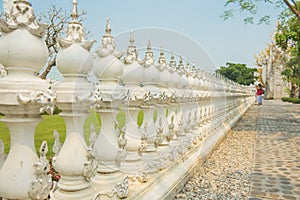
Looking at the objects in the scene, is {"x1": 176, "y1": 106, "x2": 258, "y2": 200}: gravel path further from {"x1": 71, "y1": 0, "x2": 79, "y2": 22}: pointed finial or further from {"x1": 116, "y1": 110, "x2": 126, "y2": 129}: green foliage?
{"x1": 71, "y1": 0, "x2": 79, "y2": 22}: pointed finial

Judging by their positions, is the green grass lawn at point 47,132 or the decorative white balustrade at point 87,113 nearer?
the decorative white balustrade at point 87,113

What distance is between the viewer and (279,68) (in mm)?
53000

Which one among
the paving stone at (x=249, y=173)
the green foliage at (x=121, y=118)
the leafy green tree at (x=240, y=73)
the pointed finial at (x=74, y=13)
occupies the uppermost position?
the leafy green tree at (x=240, y=73)

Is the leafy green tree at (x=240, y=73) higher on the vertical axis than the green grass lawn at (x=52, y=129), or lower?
higher

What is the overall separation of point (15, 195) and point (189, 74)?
3.56 meters

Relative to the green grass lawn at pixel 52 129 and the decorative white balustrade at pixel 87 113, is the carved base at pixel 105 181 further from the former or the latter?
the green grass lawn at pixel 52 129

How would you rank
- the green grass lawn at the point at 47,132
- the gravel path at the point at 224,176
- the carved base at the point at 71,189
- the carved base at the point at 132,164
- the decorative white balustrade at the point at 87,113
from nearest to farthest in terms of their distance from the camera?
the decorative white balustrade at the point at 87,113, the carved base at the point at 71,189, the green grass lawn at the point at 47,132, the carved base at the point at 132,164, the gravel path at the point at 224,176

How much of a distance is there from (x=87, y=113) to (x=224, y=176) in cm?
288

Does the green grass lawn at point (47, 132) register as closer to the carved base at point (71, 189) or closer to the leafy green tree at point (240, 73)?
the carved base at point (71, 189)

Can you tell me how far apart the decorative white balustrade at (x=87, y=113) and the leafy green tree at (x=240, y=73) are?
221 ft

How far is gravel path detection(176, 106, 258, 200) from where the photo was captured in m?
3.21

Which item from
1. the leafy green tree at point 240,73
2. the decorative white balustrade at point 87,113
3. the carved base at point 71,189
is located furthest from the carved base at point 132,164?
the leafy green tree at point 240,73

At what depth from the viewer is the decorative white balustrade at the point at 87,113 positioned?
132 centimetres

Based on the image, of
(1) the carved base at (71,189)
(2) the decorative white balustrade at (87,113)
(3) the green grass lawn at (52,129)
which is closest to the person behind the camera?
(2) the decorative white balustrade at (87,113)
